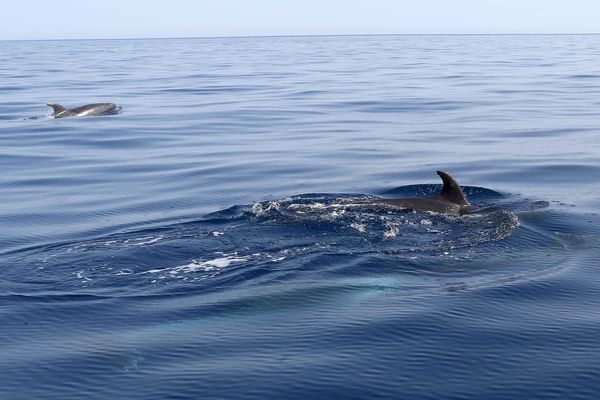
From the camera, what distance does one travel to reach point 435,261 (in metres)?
12.1

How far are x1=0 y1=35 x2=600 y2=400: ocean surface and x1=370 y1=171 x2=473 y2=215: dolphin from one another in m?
0.23

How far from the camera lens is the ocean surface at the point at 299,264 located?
8555 mm

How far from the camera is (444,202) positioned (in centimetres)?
1468

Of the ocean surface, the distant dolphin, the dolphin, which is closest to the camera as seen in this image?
the ocean surface

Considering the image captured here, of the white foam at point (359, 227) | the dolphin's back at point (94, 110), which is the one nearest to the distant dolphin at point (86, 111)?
the dolphin's back at point (94, 110)

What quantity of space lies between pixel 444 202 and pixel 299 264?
11.4 feet

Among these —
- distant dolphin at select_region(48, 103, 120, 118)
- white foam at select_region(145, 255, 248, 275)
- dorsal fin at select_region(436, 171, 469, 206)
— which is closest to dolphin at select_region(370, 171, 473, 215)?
dorsal fin at select_region(436, 171, 469, 206)

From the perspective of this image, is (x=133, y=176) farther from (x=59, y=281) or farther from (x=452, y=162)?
(x=59, y=281)

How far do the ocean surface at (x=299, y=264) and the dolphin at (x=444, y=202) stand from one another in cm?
23

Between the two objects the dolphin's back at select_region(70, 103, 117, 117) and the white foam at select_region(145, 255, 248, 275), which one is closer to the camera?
the white foam at select_region(145, 255, 248, 275)

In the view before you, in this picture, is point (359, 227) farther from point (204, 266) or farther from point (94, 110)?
point (94, 110)

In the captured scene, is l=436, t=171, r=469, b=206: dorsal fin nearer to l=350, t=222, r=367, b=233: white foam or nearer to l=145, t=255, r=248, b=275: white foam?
l=350, t=222, r=367, b=233: white foam

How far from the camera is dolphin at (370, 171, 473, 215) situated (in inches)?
571

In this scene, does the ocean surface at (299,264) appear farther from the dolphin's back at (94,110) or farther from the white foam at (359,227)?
the dolphin's back at (94,110)
